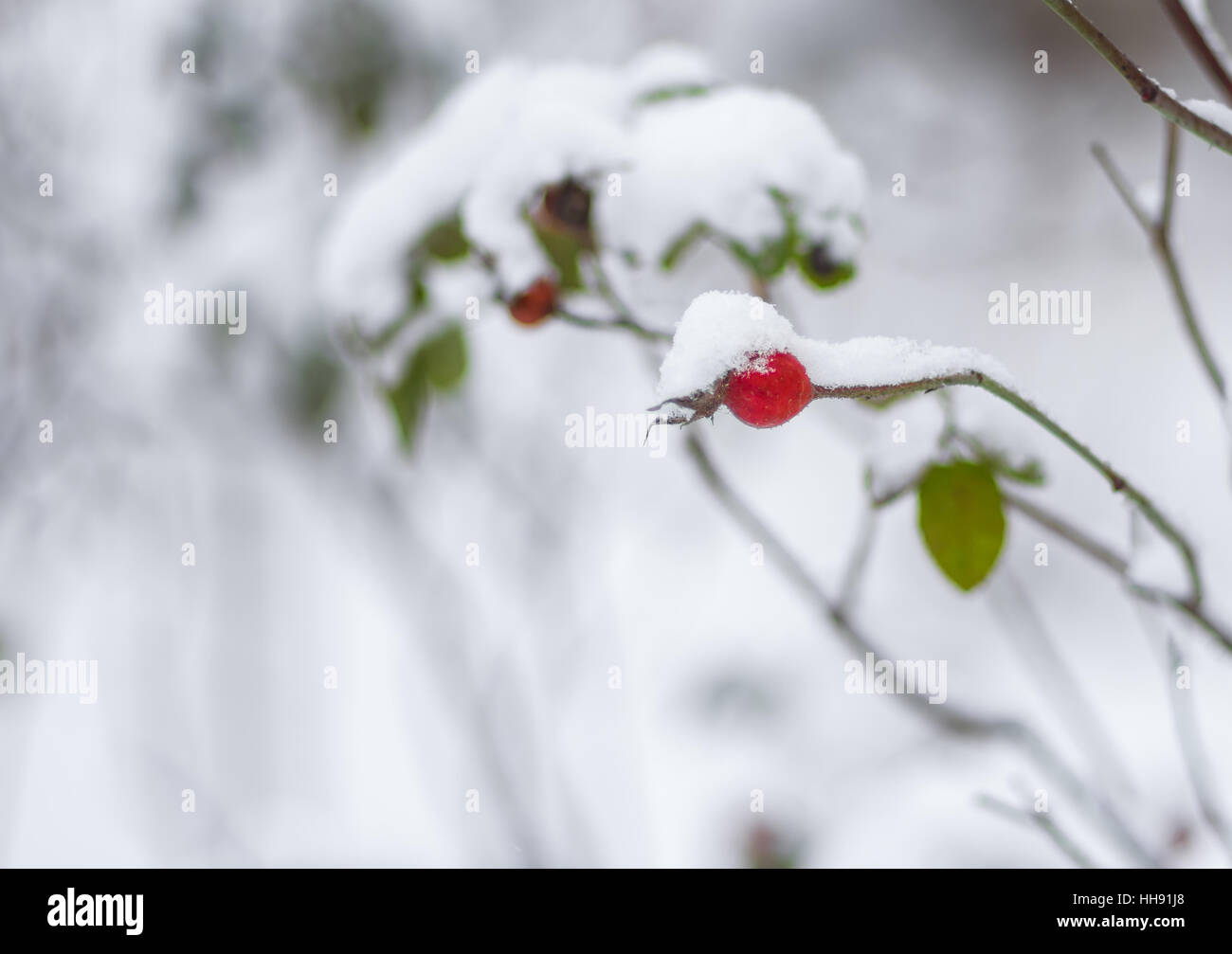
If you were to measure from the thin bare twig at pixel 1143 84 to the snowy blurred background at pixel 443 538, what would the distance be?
78cm

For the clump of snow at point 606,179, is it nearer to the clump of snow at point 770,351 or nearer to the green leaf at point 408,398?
the green leaf at point 408,398

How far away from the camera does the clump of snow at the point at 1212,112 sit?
35 centimetres

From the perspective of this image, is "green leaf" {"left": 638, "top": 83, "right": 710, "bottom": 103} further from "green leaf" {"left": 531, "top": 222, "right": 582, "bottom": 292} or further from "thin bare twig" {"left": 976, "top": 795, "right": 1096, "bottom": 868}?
"thin bare twig" {"left": 976, "top": 795, "right": 1096, "bottom": 868}

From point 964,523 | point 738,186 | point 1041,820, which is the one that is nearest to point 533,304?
point 738,186

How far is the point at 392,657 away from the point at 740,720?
2.36 feet

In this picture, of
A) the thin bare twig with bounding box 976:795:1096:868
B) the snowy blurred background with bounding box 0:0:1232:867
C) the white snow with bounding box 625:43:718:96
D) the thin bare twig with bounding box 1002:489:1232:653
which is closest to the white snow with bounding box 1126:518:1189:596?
the thin bare twig with bounding box 1002:489:1232:653

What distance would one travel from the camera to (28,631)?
1447 millimetres

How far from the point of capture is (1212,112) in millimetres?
361

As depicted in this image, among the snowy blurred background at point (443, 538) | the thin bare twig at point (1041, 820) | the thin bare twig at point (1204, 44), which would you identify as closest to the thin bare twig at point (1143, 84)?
the thin bare twig at point (1204, 44)

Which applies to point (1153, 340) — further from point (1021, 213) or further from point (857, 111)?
point (857, 111)

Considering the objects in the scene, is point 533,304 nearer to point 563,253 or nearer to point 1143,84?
point 563,253

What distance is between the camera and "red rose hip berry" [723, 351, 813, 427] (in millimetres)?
298
